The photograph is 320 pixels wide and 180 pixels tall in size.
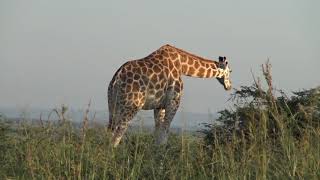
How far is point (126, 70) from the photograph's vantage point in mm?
9328

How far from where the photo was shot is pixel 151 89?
940 cm

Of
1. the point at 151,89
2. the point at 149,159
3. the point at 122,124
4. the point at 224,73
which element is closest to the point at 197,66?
the point at 224,73

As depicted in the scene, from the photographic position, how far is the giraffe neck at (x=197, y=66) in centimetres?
1027

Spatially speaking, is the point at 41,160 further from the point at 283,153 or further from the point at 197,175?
the point at 283,153

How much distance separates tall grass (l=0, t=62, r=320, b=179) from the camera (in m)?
4.73

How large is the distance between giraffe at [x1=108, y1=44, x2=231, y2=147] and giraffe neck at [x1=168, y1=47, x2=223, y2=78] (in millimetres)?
37

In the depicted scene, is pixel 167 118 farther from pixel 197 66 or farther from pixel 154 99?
pixel 197 66

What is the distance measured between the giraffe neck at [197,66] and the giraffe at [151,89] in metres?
0.04

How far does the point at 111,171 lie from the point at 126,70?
407cm

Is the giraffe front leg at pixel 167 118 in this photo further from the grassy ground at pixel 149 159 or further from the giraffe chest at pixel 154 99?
the grassy ground at pixel 149 159

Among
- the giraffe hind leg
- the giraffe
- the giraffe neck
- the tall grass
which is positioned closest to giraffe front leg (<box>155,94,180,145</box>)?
the giraffe

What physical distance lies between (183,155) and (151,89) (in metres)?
3.90

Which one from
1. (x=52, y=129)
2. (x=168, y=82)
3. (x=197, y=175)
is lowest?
(x=197, y=175)

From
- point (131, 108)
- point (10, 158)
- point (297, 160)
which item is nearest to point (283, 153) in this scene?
point (297, 160)
